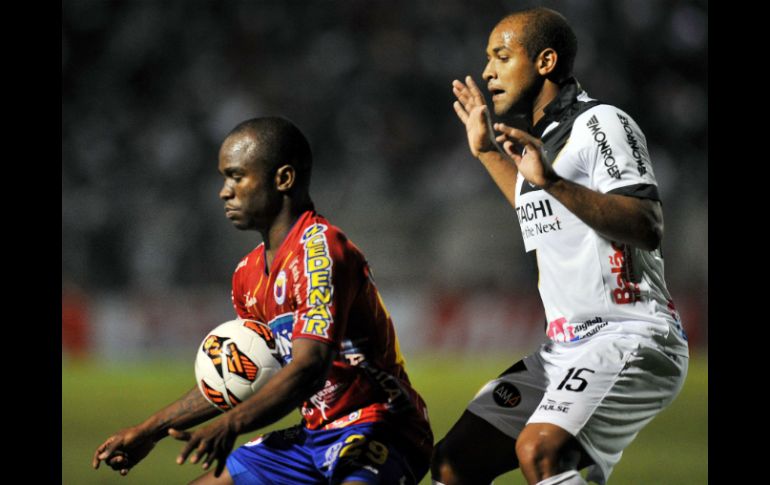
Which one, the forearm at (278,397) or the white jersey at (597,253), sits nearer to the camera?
the forearm at (278,397)

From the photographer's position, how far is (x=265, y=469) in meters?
4.43

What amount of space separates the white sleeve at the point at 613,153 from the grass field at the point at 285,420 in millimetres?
3455

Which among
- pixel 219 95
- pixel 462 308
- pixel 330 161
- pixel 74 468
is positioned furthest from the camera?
pixel 219 95

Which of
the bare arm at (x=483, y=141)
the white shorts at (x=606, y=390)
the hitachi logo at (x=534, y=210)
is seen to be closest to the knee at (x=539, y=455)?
the white shorts at (x=606, y=390)

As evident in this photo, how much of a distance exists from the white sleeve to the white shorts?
616 millimetres

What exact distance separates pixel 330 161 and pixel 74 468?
29.2 ft

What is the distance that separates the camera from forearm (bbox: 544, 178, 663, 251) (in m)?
3.95

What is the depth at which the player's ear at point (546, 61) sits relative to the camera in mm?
4578

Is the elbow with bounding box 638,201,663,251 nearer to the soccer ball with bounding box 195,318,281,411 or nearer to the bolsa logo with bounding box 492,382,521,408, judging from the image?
the bolsa logo with bounding box 492,382,521,408

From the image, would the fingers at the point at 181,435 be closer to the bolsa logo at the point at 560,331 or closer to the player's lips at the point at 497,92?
the bolsa logo at the point at 560,331

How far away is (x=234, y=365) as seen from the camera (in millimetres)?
4266

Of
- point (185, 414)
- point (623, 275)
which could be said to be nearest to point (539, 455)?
point (623, 275)

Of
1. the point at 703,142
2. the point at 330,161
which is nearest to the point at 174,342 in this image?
the point at 330,161
